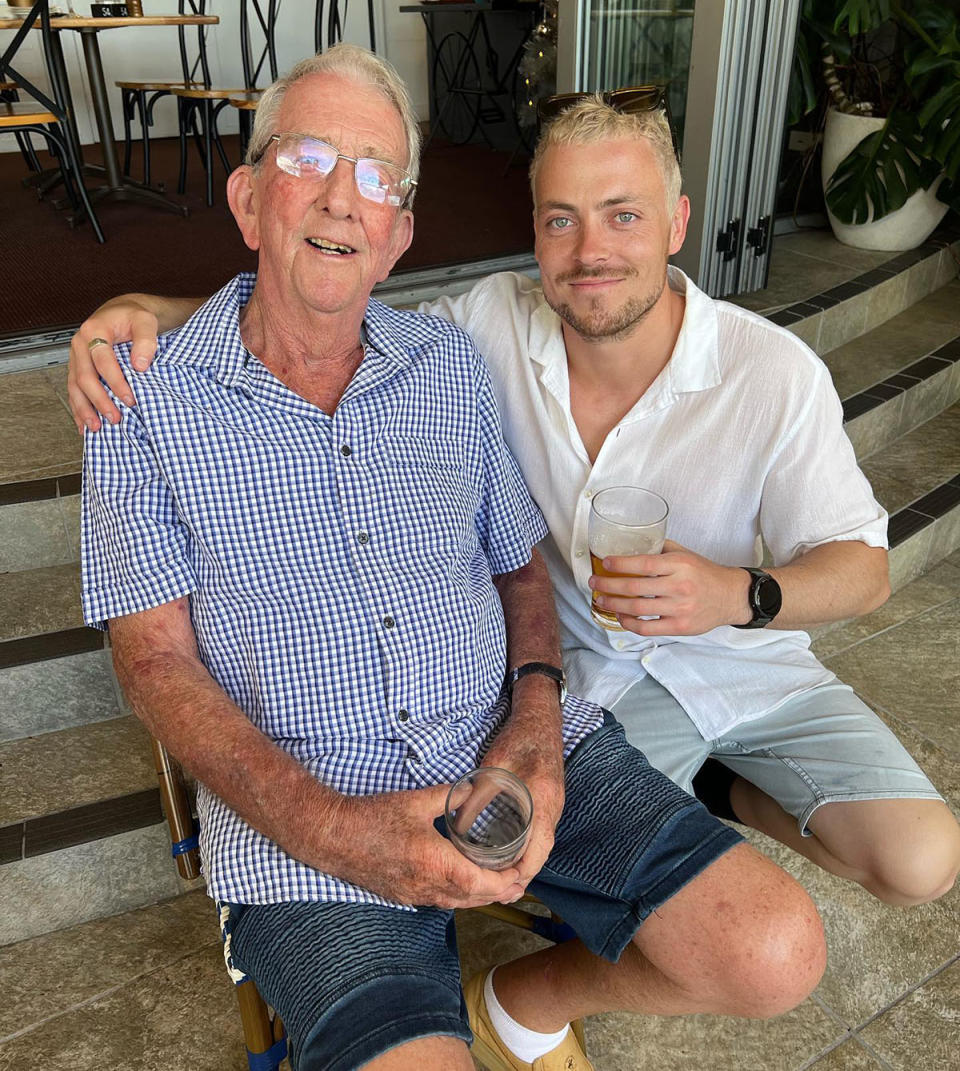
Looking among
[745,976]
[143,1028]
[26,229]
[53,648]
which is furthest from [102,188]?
[745,976]

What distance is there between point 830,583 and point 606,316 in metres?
0.56

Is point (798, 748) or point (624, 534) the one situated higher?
point (624, 534)

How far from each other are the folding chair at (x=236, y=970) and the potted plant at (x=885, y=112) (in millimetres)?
3652

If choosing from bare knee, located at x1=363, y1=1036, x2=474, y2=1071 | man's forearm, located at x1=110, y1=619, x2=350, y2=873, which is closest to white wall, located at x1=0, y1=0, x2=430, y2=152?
man's forearm, located at x1=110, y1=619, x2=350, y2=873

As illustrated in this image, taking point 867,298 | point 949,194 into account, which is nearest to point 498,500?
point 867,298

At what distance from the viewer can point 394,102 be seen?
1.48 meters

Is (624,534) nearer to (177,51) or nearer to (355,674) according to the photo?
(355,674)

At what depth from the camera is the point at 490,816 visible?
3.96 feet

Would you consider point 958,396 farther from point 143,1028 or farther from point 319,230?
point 143,1028

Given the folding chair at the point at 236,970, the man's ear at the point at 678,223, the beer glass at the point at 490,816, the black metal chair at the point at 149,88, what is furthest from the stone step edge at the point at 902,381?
the black metal chair at the point at 149,88

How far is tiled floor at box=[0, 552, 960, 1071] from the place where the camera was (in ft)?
5.50

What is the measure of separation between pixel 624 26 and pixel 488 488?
265 cm

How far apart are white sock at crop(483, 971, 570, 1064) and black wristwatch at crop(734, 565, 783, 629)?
0.72 m

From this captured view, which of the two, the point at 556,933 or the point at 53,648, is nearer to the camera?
the point at 556,933
